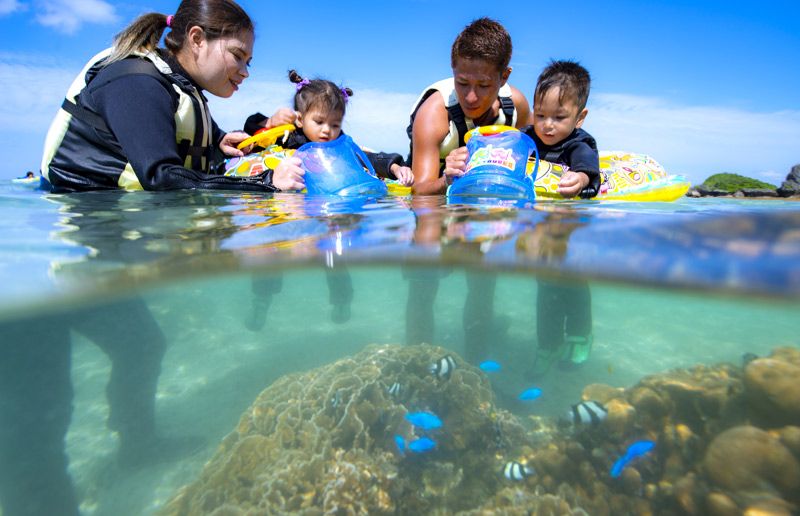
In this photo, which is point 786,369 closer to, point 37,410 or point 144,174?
point 144,174

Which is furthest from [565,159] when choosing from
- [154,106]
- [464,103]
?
[154,106]

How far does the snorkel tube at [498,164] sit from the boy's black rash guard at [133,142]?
2.27m

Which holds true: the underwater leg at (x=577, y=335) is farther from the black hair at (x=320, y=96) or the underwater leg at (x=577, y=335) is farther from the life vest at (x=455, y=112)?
the black hair at (x=320, y=96)

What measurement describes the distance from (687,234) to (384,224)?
2.02 metres

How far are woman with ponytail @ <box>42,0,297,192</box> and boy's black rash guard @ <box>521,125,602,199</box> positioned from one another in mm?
3352

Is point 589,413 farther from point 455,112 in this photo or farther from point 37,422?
point 37,422

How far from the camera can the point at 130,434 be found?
12.8 ft

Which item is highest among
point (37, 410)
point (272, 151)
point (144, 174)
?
point (272, 151)

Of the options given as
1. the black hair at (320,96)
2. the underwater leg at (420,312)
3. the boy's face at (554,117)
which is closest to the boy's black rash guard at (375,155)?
the black hair at (320,96)

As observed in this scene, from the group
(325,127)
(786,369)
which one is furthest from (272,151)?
(786,369)

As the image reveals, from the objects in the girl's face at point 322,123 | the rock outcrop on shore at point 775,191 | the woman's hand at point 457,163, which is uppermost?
the girl's face at point 322,123

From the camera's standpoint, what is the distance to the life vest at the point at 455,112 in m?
5.27

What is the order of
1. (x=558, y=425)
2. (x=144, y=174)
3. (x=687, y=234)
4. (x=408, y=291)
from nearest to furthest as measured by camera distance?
(x=687, y=234) < (x=144, y=174) < (x=558, y=425) < (x=408, y=291)

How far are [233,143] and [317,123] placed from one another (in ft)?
5.09
